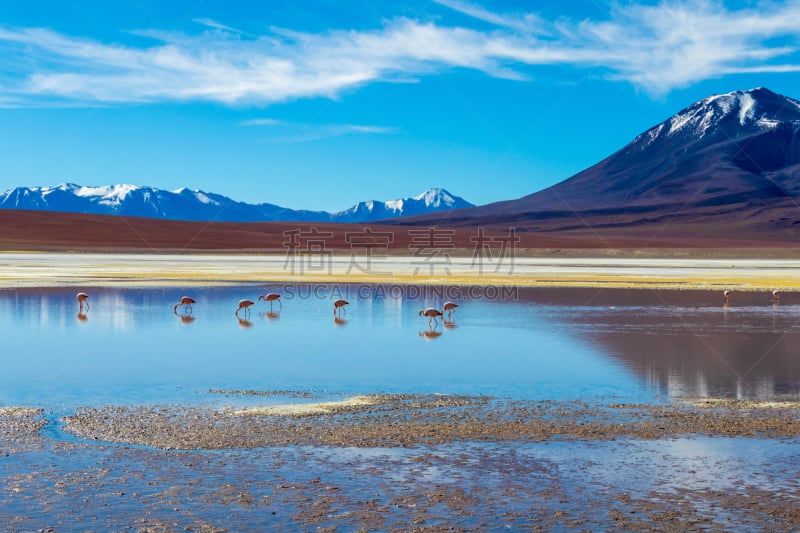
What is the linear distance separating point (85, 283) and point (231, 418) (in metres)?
25.1

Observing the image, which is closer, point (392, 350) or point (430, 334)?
point (392, 350)

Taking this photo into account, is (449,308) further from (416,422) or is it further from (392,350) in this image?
(416,422)

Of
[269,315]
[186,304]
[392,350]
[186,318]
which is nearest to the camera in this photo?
Answer: [392,350]

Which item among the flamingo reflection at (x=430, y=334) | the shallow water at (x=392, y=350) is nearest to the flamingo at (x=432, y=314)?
the shallow water at (x=392, y=350)

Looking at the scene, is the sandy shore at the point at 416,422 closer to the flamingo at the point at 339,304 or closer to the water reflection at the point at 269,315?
the water reflection at the point at 269,315

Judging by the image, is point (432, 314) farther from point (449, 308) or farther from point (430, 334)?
point (449, 308)

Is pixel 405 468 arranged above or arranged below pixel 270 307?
below

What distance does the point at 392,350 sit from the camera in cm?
1517

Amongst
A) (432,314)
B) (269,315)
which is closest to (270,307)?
(269,315)

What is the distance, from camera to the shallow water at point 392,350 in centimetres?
1134

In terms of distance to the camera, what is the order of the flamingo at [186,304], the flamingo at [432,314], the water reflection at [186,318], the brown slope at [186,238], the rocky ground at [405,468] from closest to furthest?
the rocky ground at [405,468]
the flamingo at [432,314]
the water reflection at [186,318]
the flamingo at [186,304]
the brown slope at [186,238]

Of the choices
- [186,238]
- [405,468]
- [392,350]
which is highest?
[186,238]

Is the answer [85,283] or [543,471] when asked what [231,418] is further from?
[85,283]

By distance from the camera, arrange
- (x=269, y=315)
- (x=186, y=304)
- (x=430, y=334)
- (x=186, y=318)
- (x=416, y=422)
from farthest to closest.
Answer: (x=186, y=304) < (x=269, y=315) < (x=186, y=318) < (x=430, y=334) < (x=416, y=422)
